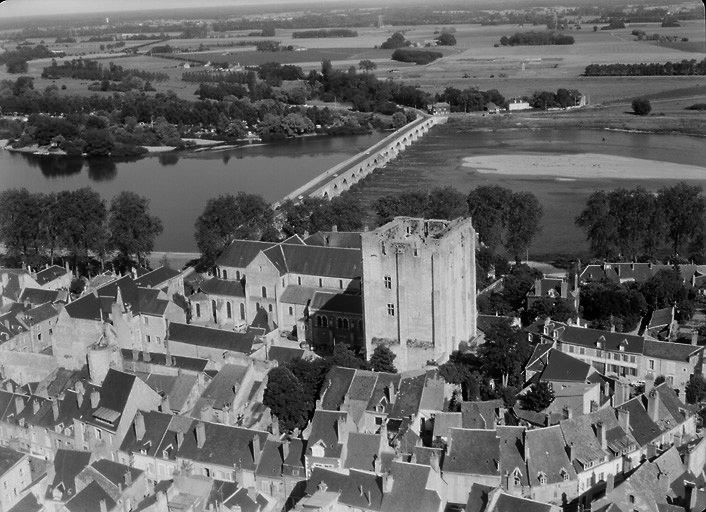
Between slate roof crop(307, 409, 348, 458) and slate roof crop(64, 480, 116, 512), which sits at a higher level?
slate roof crop(307, 409, 348, 458)

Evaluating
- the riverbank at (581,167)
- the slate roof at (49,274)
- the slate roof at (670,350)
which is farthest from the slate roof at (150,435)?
the riverbank at (581,167)

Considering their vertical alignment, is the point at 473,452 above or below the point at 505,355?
above

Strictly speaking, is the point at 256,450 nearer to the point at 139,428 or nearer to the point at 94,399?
the point at 139,428

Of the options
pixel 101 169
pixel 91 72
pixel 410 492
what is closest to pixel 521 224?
pixel 410 492

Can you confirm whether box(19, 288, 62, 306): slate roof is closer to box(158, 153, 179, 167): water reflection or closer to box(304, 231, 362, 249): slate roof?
box(304, 231, 362, 249): slate roof

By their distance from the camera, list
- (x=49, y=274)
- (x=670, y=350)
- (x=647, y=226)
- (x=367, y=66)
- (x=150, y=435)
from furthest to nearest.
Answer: (x=367, y=66) < (x=647, y=226) < (x=49, y=274) < (x=670, y=350) < (x=150, y=435)

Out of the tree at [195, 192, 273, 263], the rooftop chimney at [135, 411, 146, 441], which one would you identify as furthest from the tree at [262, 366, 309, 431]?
the tree at [195, 192, 273, 263]
